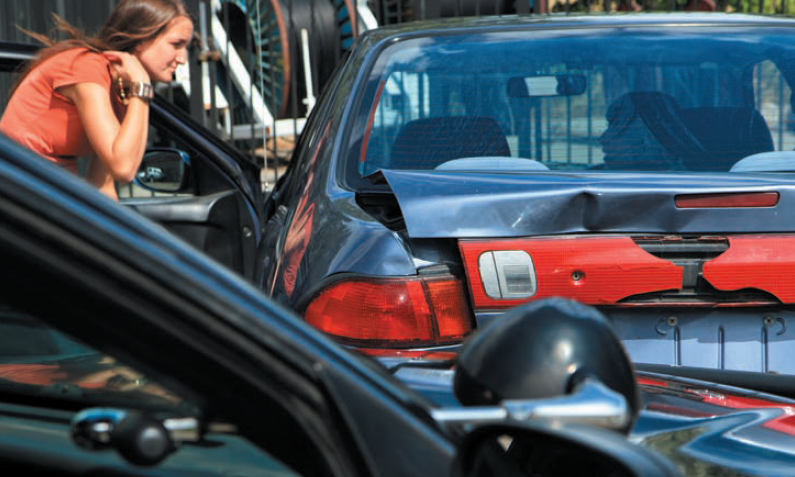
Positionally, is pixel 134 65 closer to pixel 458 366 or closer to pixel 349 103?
pixel 349 103

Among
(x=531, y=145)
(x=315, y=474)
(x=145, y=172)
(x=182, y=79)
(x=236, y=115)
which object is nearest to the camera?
(x=315, y=474)

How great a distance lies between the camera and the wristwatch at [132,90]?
12.0ft

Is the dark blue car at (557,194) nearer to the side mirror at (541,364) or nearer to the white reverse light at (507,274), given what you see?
the white reverse light at (507,274)

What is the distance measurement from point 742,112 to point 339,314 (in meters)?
1.58

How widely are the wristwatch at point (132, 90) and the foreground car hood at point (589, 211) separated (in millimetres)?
1532

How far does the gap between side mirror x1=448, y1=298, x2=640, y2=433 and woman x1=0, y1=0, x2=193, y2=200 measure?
260 centimetres

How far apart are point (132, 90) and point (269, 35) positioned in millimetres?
5186

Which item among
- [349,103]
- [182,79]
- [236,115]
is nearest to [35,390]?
[349,103]

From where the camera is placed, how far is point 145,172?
401 cm

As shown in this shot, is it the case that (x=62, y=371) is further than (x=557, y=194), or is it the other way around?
(x=557, y=194)

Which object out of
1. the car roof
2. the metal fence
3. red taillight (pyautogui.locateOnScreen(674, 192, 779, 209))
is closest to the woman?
the car roof

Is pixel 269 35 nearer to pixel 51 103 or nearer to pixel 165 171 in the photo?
pixel 165 171

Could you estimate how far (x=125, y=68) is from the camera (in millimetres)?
3674

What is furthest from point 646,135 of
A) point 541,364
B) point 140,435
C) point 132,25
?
point 140,435
